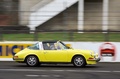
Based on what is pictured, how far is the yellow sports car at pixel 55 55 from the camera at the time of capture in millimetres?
16906

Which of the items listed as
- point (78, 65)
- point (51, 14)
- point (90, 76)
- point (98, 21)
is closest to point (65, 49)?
point (78, 65)

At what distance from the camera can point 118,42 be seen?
66.9 feet

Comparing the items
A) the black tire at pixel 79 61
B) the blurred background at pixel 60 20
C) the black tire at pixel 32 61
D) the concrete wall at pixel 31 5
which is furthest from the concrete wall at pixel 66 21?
the black tire at pixel 79 61

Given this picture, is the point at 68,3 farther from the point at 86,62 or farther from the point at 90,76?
the point at 90,76

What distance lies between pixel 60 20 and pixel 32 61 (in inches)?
569

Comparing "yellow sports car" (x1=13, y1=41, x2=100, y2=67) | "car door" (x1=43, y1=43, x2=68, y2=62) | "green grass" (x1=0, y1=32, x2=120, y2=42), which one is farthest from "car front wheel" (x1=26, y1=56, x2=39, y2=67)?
"green grass" (x1=0, y1=32, x2=120, y2=42)

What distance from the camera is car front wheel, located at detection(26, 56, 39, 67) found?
681 inches

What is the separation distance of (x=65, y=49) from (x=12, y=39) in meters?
5.11

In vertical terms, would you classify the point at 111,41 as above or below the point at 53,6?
below

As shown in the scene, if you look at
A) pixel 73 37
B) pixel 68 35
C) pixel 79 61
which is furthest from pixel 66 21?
pixel 79 61

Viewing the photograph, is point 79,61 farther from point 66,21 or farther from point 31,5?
point 31,5

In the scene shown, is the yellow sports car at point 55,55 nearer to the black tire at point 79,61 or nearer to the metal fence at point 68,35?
the black tire at point 79,61

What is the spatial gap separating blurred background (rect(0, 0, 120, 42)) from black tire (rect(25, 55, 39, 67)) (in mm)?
3853

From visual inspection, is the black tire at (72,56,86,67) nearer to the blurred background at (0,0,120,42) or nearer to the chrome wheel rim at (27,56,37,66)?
the chrome wheel rim at (27,56,37,66)
